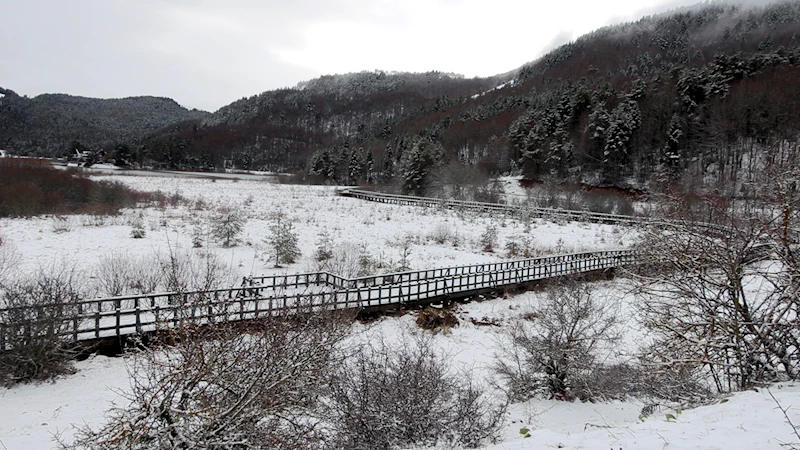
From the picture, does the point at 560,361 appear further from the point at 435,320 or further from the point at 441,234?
the point at 441,234

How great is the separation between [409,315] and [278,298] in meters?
6.99

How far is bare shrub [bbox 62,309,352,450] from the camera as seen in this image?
206 inches

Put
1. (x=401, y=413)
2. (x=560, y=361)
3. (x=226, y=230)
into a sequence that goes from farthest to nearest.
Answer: (x=226, y=230) → (x=560, y=361) → (x=401, y=413)

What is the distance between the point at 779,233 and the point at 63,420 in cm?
1419

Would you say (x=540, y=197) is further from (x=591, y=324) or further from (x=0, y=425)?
(x=0, y=425)

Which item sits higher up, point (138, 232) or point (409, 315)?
point (138, 232)

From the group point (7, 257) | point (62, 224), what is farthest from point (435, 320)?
point (62, 224)

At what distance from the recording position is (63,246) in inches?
827

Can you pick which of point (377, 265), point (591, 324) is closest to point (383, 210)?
point (377, 265)

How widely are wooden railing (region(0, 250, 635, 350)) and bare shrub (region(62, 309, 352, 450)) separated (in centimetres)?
88

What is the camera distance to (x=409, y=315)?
16.6 m

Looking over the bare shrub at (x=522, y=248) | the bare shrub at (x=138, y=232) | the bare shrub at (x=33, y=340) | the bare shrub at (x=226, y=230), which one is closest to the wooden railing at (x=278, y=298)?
the bare shrub at (x=33, y=340)

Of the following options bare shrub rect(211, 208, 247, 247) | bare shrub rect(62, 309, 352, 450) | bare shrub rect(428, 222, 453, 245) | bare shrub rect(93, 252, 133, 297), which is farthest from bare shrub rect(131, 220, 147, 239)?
bare shrub rect(62, 309, 352, 450)

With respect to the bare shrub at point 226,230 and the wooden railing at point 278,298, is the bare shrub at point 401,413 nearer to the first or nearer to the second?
the wooden railing at point 278,298
